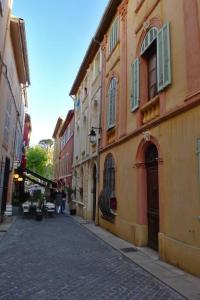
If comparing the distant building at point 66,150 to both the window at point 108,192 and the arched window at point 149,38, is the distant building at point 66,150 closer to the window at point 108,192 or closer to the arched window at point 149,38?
the window at point 108,192

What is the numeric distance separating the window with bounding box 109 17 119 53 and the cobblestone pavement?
28.9ft

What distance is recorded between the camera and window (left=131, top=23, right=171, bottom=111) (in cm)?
724

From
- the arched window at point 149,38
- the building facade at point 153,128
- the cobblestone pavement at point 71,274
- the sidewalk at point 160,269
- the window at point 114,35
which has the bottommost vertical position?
the cobblestone pavement at point 71,274

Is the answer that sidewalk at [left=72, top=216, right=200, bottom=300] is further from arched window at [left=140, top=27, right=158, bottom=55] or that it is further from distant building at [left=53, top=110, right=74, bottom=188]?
distant building at [left=53, top=110, right=74, bottom=188]

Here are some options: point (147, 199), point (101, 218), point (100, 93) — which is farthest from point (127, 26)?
point (101, 218)

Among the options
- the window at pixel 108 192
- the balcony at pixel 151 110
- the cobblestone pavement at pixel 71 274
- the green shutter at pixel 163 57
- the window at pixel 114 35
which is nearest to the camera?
the cobblestone pavement at pixel 71 274

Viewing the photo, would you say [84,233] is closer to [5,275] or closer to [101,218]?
[101,218]

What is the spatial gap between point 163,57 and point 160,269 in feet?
17.7

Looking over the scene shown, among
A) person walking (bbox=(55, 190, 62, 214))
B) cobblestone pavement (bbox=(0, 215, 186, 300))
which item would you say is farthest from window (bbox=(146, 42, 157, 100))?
person walking (bbox=(55, 190, 62, 214))

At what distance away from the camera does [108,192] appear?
443 inches

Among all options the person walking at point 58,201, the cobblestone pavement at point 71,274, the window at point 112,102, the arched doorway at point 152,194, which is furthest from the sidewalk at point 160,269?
the person walking at point 58,201

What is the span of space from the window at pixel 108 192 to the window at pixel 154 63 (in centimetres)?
317

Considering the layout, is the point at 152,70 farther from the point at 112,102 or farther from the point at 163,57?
the point at 112,102

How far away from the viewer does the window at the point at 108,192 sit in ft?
34.8
